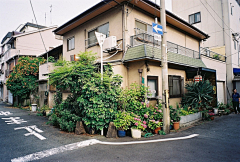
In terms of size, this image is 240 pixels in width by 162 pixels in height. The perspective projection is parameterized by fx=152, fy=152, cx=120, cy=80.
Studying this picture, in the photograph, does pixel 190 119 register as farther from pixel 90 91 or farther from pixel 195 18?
pixel 195 18

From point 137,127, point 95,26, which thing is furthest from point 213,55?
point 137,127

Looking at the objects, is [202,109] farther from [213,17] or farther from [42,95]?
[42,95]

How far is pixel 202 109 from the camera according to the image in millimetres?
9766

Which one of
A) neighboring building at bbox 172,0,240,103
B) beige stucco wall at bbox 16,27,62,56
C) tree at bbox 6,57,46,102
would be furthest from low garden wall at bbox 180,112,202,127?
beige stucco wall at bbox 16,27,62,56

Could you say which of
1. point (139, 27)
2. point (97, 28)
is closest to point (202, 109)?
point (139, 27)

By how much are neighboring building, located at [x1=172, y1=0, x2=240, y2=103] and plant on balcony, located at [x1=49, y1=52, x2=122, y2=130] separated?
40.2ft

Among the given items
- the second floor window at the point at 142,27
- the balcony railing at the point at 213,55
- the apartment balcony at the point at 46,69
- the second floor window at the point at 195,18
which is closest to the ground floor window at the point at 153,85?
the second floor window at the point at 142,27

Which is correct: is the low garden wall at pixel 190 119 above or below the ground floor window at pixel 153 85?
below

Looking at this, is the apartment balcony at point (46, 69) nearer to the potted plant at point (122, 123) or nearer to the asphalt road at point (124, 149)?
the asphalt road at point (124, 149)

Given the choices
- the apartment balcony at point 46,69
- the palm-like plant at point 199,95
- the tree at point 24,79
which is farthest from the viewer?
the tree at point 24,79

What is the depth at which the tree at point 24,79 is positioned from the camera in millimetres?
15859

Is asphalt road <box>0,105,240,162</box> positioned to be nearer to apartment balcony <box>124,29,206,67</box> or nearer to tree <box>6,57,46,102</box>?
apartment balcony <box>124,29,206,67</box>

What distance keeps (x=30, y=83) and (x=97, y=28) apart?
10590 millimetres

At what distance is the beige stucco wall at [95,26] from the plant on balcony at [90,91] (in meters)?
2.72
